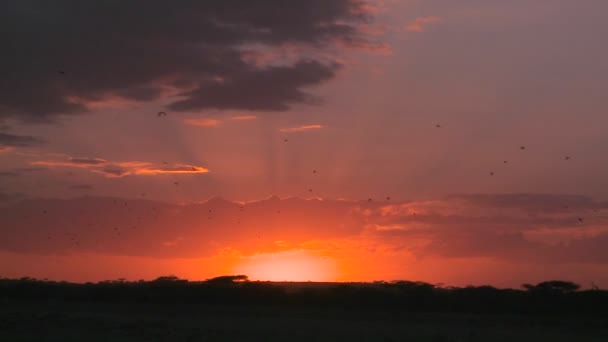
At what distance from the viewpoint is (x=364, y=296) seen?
120 ft

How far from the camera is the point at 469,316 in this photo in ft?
106

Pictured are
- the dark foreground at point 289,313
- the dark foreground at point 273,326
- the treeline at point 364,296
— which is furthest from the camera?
the treeline at point 364,296

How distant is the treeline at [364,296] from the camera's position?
3472cm

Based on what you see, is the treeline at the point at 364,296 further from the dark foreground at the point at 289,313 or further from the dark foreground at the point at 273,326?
the dark foreground at the point at 273,326

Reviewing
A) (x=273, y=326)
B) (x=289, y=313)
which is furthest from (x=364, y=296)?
(x=273, y=326)

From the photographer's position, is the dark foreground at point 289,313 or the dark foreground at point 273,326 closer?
the dark foreground at point 273,326

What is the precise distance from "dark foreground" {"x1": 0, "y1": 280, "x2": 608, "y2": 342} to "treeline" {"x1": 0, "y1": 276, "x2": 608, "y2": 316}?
5 centimetres

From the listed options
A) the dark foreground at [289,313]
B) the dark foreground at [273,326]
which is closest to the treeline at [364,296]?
the dark foreground at [289,313]

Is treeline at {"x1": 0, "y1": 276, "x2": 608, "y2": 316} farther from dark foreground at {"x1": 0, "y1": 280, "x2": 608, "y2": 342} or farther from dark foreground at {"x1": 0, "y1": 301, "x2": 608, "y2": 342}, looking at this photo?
dark foreground at {"x1": 0, "y1": 301, "x2": 608, "y2": 342}

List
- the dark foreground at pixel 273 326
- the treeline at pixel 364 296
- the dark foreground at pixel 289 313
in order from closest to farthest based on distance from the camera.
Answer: the dark foreground at pixel 273 326 < the dark foreground at pixel 289 313 < the treeline at pixel 364 296

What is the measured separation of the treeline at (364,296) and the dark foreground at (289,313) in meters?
0.05

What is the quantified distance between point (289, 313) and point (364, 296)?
17.3 feet

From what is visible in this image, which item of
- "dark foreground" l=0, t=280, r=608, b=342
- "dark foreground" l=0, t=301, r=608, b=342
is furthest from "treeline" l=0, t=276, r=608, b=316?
"dark foreground" l=0, t=301, r=608, b=342

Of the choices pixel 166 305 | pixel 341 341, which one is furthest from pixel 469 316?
pixel 166 305
